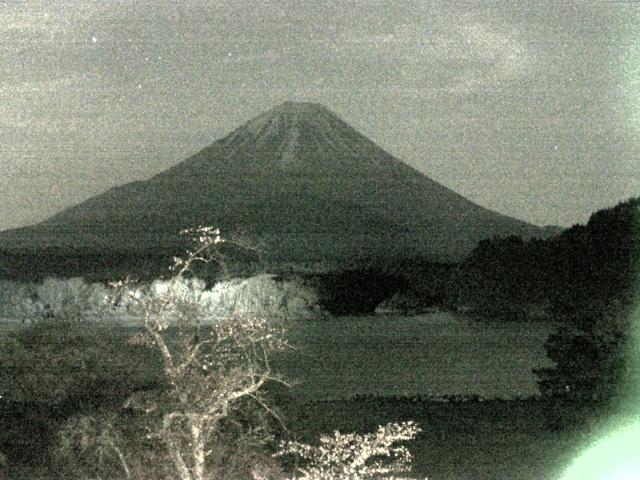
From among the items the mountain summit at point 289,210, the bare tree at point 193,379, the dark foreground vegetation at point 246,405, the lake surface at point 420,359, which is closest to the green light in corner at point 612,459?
the dark foreground vegetation at point 246,405

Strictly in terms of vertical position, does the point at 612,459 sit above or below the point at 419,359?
above

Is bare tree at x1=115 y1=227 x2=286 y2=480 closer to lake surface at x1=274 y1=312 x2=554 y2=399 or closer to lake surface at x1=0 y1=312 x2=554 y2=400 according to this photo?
lake surface at x1=0 y1=312 x2=554 y2=400

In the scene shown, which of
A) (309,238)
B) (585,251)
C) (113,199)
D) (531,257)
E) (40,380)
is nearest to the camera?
(40,380)

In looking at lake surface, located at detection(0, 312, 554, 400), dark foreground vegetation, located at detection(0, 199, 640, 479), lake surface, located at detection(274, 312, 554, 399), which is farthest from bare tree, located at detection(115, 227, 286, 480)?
lake surface, located at detection(274, 312, 554, 399)

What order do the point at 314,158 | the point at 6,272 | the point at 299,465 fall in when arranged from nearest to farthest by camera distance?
the point at 299,465, the point at 6,272, the point at 314,158

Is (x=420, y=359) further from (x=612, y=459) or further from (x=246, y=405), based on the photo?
(x=246, y=405)

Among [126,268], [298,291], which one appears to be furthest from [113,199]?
[298,291]

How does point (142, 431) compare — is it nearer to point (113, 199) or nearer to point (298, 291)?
Answer: point (298, 291)

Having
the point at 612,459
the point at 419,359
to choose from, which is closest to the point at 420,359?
the point at 419,359
